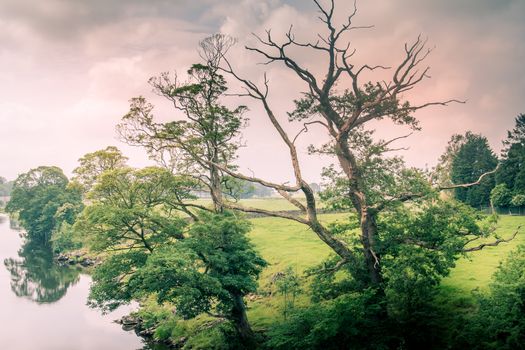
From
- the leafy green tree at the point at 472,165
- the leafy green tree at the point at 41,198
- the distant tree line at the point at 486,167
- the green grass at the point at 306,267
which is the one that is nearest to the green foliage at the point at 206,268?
the green grass at the point at 306,267

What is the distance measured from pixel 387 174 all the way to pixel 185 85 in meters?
13.2

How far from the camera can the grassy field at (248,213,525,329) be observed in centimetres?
2252

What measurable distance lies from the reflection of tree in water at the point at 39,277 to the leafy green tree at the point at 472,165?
6870 cm

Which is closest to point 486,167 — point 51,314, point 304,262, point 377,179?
point 304,262

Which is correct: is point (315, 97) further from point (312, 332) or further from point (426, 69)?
point (312, 332)

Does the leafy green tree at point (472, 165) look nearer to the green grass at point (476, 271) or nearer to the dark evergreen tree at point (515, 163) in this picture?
the dark evergreen tree at point (515, 163)

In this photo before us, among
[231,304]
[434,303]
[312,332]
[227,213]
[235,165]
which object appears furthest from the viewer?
[235,165]

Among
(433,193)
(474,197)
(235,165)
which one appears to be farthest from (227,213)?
(474,197)

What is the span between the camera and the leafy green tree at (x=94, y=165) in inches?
1099

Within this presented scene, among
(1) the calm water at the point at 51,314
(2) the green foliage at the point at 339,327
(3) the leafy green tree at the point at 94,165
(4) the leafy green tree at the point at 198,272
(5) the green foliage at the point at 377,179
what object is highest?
(3) the leafy green tree at the point at 94,165

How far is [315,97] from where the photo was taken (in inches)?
778

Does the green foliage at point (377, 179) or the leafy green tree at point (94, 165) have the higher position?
the leafy green tree at point (94, 165)

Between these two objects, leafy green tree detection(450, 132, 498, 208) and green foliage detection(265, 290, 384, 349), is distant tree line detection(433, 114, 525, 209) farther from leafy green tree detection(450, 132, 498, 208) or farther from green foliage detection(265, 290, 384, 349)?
green foliage detection(265, 290, 384, 349)

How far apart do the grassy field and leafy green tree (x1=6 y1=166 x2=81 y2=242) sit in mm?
43822
